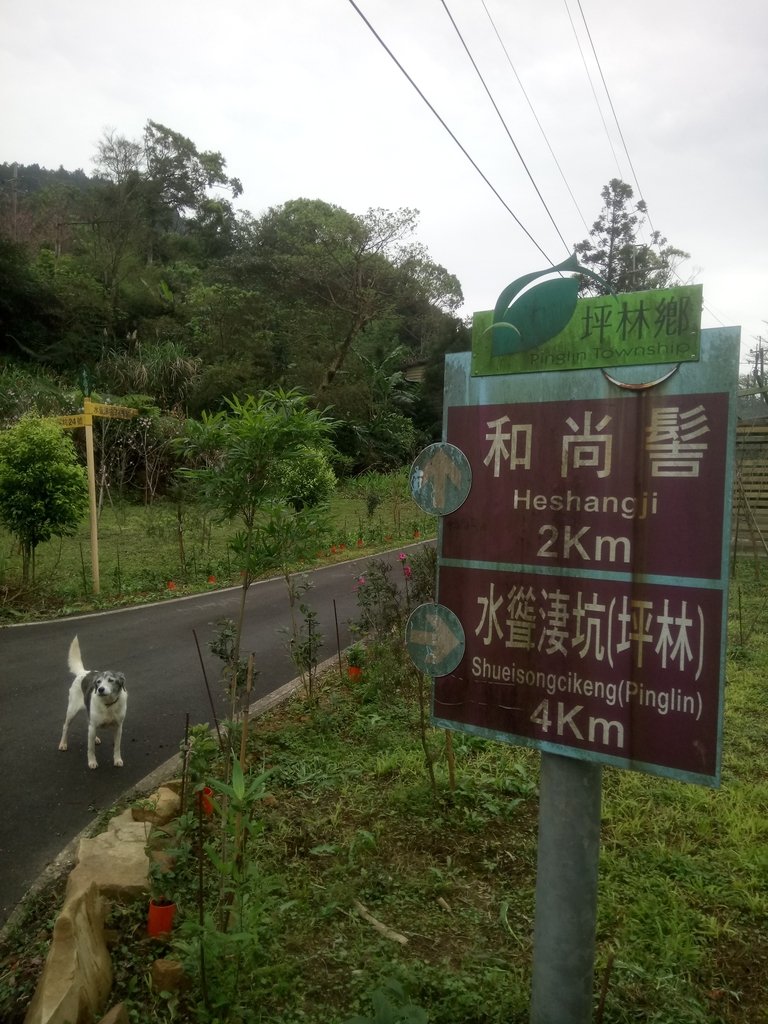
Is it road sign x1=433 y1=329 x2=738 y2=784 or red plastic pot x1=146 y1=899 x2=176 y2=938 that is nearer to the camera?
road sign x1=433 y1=329 x2=738 y2=784

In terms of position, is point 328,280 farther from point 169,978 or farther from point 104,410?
point 169,978

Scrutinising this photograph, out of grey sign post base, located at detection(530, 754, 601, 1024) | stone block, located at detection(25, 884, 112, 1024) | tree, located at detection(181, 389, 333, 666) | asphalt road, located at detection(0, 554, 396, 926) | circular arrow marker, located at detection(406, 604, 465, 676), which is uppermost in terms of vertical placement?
tree, located at detection(181, 389, 333, 666)

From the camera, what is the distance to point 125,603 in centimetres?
976

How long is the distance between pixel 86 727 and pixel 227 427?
315 centimetres

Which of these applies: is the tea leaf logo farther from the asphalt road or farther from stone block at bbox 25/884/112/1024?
the asphalt road

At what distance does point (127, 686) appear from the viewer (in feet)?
21.1

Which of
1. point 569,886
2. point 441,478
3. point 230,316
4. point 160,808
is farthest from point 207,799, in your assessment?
point 230,316

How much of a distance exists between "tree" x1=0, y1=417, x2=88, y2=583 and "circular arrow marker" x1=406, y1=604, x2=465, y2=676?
27.4 feet

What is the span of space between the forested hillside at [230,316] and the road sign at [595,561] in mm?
19018

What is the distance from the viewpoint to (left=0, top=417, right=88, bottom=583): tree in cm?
916

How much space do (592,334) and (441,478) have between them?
639 mm

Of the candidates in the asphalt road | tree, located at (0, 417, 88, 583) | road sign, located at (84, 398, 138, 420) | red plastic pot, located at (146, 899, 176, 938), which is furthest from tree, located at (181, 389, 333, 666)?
tree, located at (0, 417, 88, 583)

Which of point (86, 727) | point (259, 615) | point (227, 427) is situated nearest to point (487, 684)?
point (227, 427)

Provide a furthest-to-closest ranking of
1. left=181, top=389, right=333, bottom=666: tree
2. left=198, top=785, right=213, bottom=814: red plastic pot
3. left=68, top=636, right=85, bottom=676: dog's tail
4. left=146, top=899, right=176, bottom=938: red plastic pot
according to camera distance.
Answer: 1. left=68, top=636, right=85, bottom=676: dog's tail
2. left=181, top=389, right=333, bottom=666: tree
3. left=198, top=785, right=213, bottom=814: red plastic pot
4. left=146, top=899, right=176, bottom=938: red plastic pot
